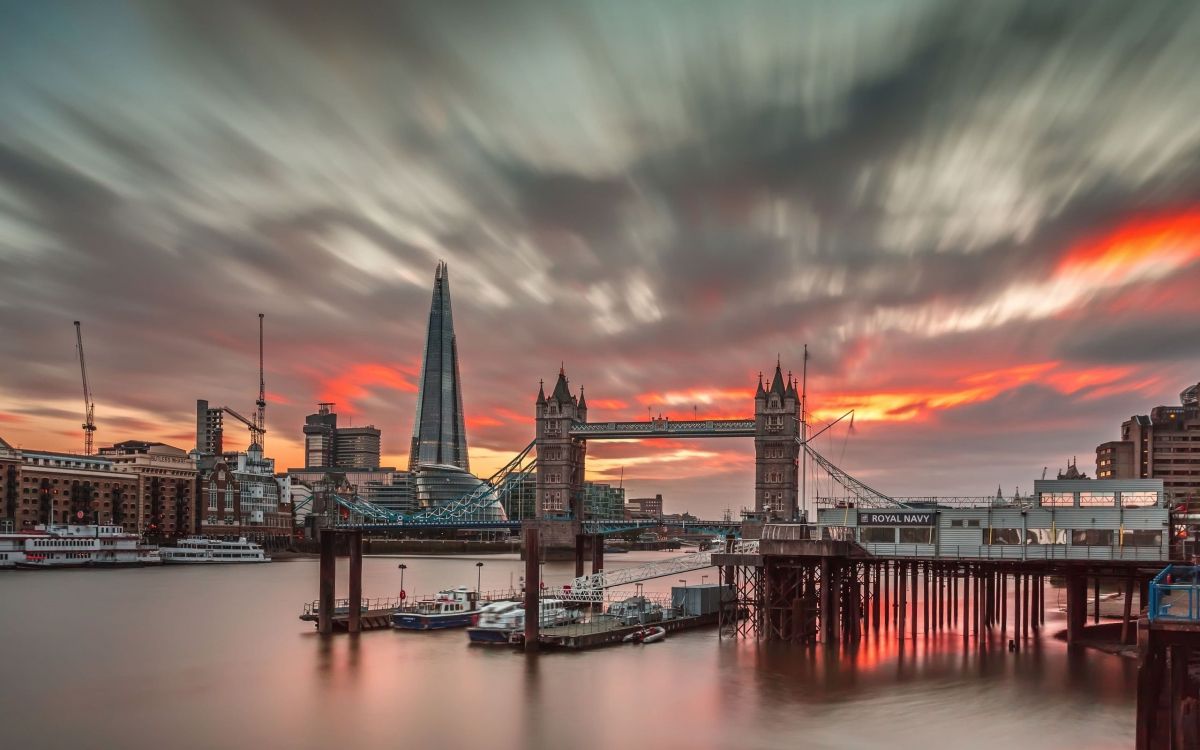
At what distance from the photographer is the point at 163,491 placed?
178 meters

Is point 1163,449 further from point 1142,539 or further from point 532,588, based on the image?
point 532,588

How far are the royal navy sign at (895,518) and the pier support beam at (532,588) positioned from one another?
1629 cm

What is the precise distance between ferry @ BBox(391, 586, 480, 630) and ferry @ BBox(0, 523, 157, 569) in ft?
280

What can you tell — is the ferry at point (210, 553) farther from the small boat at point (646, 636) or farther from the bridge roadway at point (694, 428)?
the small boat at point (646, 636)

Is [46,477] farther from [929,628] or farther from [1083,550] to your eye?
[1083,550]

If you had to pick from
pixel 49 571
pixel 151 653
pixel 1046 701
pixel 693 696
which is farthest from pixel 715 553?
pixel 49 571

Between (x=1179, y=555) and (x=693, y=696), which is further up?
(x=1179, y=555)

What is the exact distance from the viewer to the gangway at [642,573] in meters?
57.0

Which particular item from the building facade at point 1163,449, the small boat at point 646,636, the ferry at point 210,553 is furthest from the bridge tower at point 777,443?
the small boat at point 646,636

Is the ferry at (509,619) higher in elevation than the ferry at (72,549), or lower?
higher

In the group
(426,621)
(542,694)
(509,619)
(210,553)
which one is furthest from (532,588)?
(210,553)

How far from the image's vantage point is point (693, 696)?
41625 mm

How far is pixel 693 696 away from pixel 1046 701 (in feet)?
42.9

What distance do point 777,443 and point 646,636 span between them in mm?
123943
